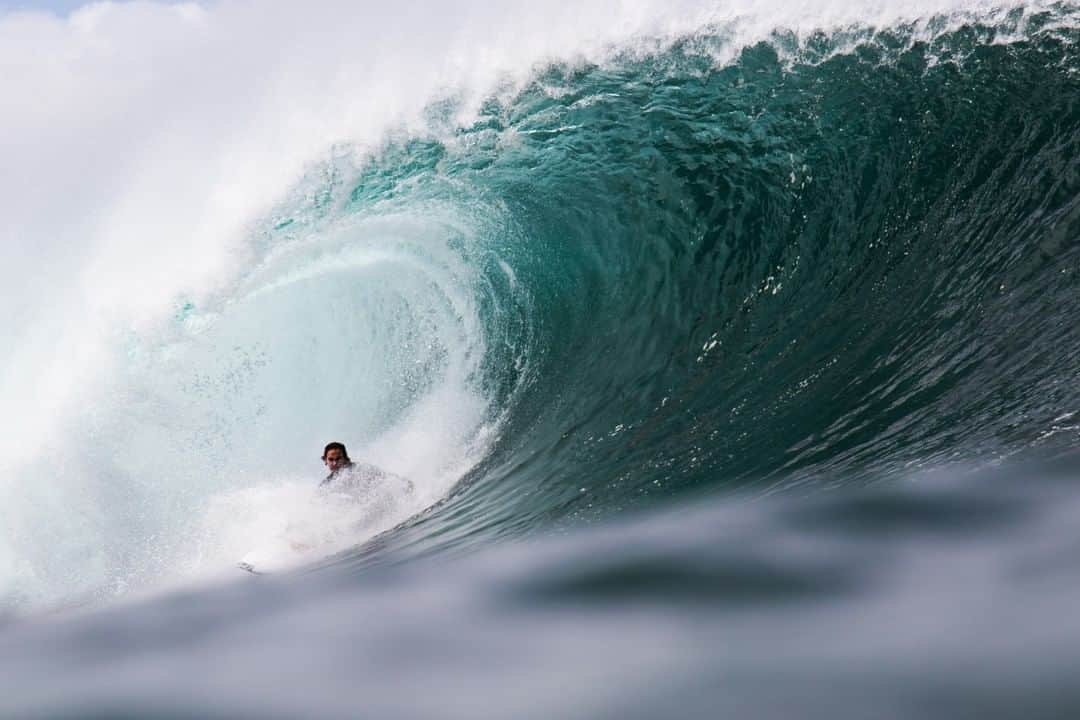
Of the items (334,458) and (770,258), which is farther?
(770,258)

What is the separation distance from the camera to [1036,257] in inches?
315

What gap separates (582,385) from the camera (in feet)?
30.8

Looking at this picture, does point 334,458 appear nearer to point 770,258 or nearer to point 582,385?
point 582,385

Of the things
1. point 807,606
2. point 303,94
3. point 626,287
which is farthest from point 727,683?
point 303,94

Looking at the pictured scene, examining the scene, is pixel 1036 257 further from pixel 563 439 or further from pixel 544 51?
pixel 544 51

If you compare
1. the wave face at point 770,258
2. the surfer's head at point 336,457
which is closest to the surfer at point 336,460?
the surfer's head at point 336,457

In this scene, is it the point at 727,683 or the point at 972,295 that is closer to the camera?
the point at 727,683

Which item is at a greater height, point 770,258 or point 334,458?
point 770,258

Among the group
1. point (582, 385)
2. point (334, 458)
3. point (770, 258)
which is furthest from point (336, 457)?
point (770, 258)

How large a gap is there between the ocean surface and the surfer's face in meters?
0.30

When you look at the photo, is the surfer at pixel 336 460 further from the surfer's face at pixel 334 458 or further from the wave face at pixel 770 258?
the wave face at pixel 770 258

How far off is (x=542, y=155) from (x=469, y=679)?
428 inches

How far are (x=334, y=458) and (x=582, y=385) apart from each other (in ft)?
7.55

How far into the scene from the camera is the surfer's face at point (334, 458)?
8.92 m
